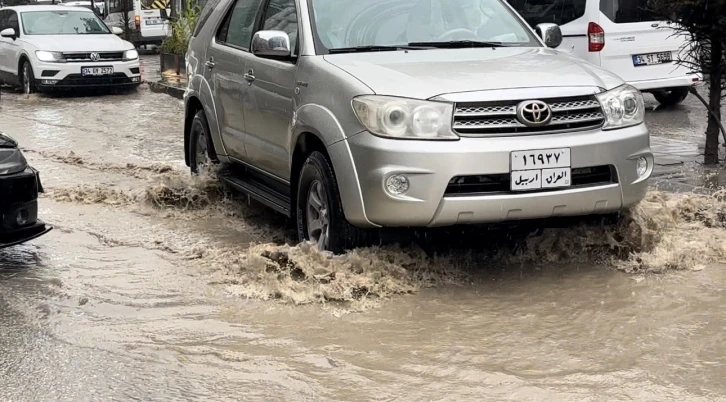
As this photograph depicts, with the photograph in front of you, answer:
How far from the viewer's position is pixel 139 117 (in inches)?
581

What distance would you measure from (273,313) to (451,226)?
3.37 feet

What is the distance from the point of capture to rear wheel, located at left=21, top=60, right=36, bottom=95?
1788cm

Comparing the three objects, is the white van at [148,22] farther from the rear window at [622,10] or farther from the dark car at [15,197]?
the dark car at [15,197]

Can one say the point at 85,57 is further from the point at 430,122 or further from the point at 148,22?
the point at 430,122

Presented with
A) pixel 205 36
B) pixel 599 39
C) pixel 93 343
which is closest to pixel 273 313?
pixel 93 343

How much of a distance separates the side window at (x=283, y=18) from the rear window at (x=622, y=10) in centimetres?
649

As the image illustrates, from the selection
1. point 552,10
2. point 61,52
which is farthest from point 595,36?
point 61,52

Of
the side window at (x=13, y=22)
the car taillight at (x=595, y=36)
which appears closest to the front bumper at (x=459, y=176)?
the car taillight at (x=595, y=36)

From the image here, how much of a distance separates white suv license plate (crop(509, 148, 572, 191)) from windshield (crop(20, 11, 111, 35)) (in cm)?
1512

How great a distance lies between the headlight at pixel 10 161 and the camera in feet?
18.2

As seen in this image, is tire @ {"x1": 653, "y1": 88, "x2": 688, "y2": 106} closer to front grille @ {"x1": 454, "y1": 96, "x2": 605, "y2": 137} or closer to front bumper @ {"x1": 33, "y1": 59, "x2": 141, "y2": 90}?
front grille @ {"x1": 454, "y1": 96, "x2": 605, "y2": 137}

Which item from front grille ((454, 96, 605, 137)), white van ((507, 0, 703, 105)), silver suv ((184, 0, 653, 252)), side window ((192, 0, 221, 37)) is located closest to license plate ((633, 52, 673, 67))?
white van ((507, 0, 703, 105))

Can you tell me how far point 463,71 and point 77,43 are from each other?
1380 cm

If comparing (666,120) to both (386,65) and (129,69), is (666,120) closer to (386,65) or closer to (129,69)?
(386,65)
